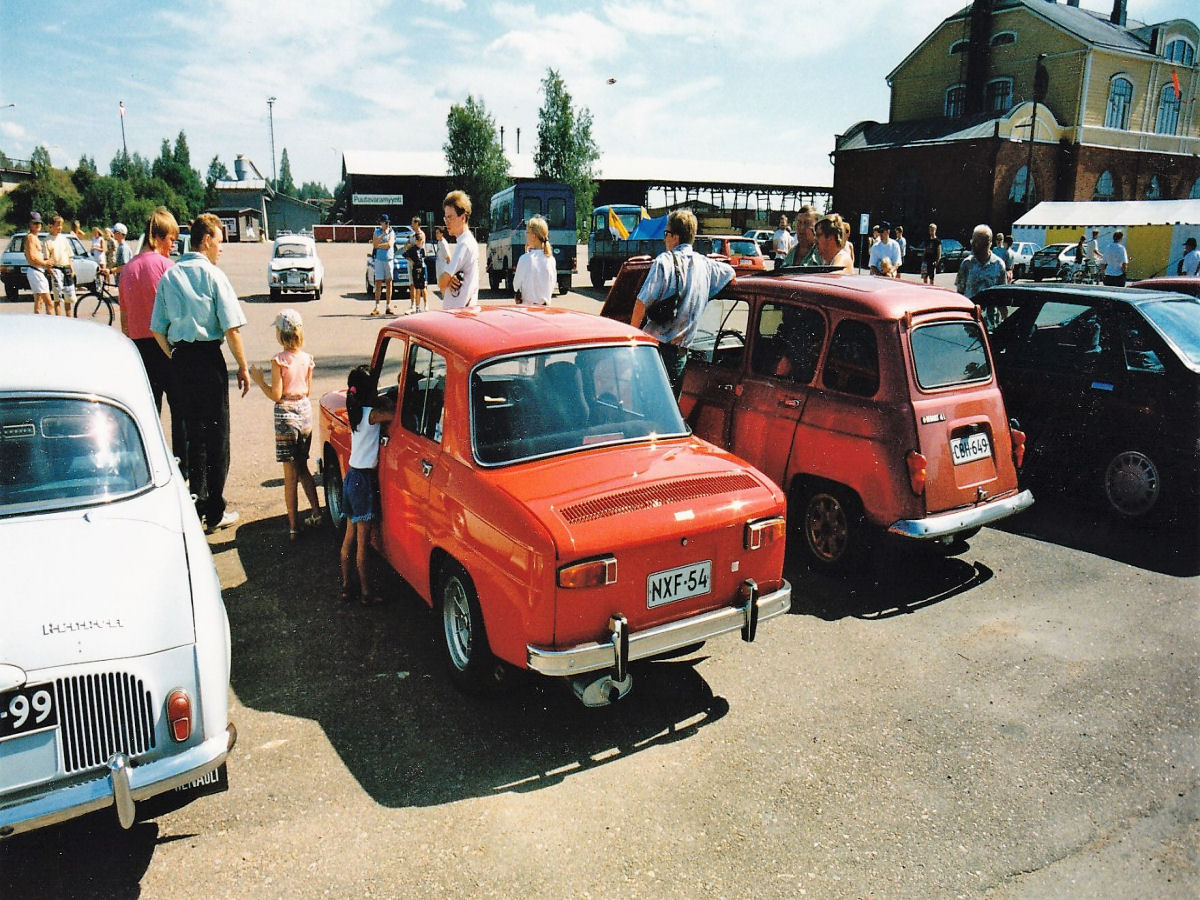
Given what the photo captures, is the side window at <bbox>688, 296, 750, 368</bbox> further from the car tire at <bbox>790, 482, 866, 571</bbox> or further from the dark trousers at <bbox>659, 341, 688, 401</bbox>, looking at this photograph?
the car tire at <bbox>790, 482, 866, 571</bbox>

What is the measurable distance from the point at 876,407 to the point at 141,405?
412 cm

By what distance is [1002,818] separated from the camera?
3.34 metres

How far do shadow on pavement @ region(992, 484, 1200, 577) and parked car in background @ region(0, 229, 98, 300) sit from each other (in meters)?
22.6

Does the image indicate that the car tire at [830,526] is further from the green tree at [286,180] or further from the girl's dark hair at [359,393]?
the green tree at [286,180]

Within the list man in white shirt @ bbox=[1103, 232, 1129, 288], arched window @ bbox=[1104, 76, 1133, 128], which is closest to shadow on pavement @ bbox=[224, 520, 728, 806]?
man in white shirt @ bbox=[1103, 232, 1129, 288]

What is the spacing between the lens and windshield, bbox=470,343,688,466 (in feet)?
13.3

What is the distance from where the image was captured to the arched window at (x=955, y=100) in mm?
46281

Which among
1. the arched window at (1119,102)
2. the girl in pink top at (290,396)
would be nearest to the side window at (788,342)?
the girl in pink top at (290,396)

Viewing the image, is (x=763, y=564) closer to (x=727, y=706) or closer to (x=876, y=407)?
(x=727, y=706)

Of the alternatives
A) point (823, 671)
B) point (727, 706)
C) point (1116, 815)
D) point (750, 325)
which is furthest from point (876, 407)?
point (1116, 815)

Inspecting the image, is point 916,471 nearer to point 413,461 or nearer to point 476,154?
point 413,461

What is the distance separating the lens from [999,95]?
45406mm

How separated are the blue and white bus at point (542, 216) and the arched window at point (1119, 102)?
113ft

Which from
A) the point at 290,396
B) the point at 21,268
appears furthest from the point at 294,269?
the point at 290,396
